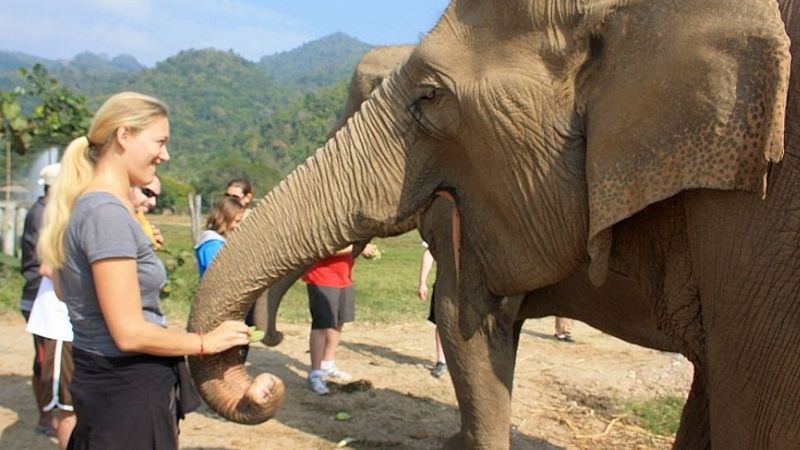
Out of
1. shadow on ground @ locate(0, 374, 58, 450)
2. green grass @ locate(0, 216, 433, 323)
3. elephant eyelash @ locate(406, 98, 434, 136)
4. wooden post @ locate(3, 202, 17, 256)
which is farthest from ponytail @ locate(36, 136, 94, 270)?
wooden post @ locate(3, 202, 17, 256)

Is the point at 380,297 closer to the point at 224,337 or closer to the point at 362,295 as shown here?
the point at 362,295

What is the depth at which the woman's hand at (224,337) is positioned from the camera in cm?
269

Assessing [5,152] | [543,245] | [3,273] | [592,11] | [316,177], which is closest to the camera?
[592,11]

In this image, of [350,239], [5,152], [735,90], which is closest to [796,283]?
[735,90]

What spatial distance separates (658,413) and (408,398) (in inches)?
70.5

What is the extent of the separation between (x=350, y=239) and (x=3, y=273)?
937cm

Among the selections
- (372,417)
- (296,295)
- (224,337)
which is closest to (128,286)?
(224,337)

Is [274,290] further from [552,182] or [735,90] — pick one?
[735,90]

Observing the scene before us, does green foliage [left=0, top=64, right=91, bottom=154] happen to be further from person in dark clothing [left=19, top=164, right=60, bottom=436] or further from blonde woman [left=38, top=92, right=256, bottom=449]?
blonde woman [left=38, top=92, right=256, bottom=449]

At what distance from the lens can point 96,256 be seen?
2.49m

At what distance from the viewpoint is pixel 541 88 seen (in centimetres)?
255

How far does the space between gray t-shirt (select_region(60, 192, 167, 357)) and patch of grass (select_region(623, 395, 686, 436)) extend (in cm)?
415

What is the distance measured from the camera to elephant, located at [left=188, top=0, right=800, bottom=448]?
2141 mm

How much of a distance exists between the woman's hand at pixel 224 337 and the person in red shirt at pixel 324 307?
12.2ft
